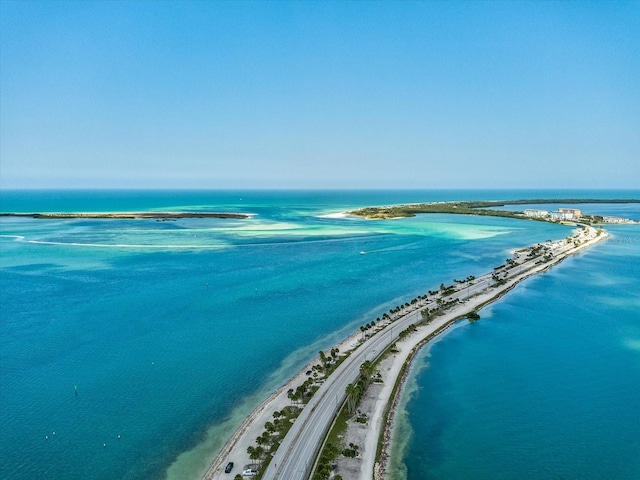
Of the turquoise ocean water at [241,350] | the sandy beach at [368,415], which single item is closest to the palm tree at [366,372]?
the sandy beach at [368,415]

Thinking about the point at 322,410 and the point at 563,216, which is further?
the point at 563,216

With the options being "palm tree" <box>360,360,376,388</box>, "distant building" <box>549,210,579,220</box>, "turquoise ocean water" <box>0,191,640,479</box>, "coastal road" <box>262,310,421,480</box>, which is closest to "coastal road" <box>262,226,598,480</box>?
"coastal road" <box>262,310,421,480</box>

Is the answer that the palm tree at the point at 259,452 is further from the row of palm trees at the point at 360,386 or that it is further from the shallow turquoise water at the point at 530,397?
the shallow turquoise water at the point at 530,397

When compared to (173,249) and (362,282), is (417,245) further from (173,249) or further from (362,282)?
(173,249)

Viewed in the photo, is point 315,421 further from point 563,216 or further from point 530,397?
point 563,216

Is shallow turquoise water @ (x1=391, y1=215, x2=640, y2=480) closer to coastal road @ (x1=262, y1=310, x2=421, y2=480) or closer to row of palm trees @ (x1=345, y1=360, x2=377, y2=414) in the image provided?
row of palm trees @ (x1=345, y1=360, x2=377, y2=414)

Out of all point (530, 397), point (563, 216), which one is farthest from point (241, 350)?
point (563, 216)
